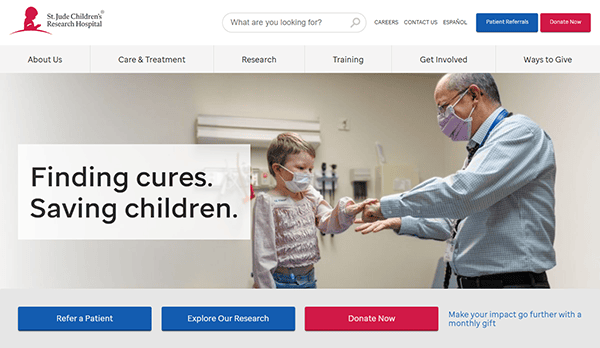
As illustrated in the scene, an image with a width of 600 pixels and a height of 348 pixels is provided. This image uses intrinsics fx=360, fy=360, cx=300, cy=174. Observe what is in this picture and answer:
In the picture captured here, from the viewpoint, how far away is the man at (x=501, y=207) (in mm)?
A: 1173

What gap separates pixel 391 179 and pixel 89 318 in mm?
2625

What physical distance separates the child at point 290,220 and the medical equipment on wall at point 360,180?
4.83 feet

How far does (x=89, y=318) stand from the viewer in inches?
48.9

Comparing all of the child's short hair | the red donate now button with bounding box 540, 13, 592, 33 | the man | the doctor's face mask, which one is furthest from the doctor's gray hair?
the child's short hair

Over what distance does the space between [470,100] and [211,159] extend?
1310mm

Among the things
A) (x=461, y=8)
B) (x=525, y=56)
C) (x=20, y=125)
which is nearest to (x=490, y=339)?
(x=525, y=56)

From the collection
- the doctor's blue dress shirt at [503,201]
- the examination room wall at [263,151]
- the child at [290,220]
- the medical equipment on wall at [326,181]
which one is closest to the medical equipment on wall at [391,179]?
the examination room wall at [263,151]

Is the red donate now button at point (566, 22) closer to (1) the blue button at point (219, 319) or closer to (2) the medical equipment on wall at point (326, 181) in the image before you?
(1) the blue button at point (219, 319)

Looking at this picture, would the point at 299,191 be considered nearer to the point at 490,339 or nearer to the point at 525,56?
the point at 490,339

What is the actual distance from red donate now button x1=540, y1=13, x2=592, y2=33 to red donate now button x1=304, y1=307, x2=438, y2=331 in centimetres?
110

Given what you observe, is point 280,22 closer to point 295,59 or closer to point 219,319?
point 295,59

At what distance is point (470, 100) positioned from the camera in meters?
1.39

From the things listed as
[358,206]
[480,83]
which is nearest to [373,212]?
[358,206]

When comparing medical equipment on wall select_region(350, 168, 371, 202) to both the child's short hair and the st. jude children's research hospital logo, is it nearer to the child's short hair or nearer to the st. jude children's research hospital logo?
the child's short hair
